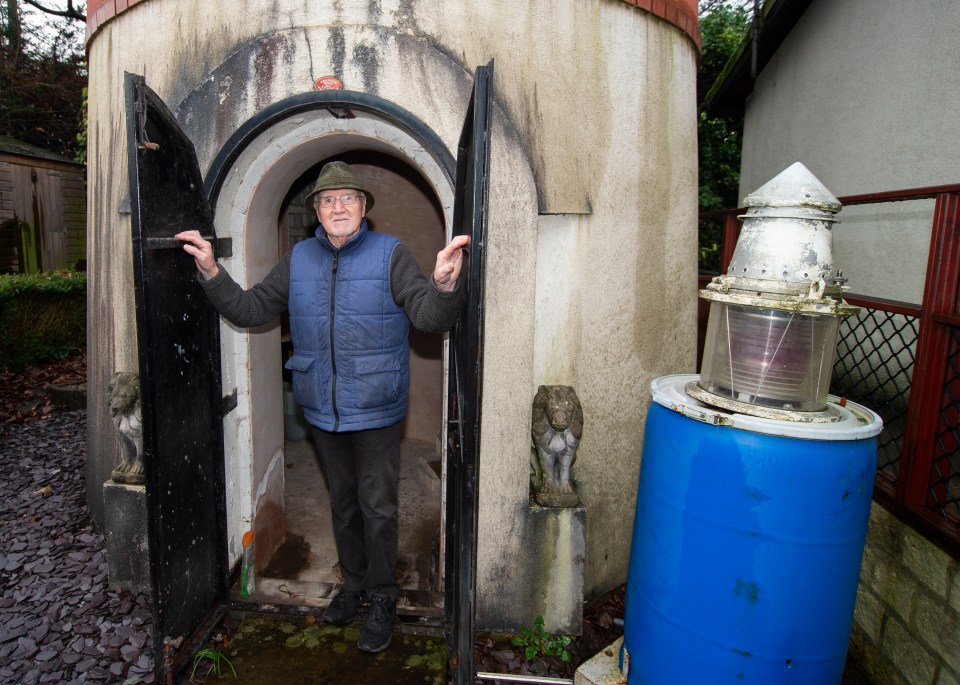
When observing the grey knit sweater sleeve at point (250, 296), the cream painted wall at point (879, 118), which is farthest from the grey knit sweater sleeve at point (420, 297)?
the cream painted wall at point (879, 118)

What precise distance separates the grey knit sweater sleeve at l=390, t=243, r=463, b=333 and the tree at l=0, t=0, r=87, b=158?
581 inches

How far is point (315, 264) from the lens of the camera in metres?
3.03

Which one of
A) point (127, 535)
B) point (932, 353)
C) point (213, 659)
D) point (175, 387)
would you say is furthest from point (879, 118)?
point (127, 535)

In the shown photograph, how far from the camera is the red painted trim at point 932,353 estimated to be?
2574 millimetres

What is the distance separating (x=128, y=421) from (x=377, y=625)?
1809mm

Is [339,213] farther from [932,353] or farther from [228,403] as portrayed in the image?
[932,353]

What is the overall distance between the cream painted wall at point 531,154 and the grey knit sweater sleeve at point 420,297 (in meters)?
0.44

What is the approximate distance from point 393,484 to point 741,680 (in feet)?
5.91

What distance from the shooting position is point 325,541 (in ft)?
14.2

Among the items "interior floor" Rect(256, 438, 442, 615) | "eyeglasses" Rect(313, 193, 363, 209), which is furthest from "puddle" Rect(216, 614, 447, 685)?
"eyeglasses" Rect(313, 193, 363, 209)

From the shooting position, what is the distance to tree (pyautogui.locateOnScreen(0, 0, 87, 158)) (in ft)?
46.4

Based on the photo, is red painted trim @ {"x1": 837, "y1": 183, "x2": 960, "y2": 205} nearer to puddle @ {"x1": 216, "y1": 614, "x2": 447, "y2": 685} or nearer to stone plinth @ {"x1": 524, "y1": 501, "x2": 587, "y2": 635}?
stone plinth @ {"x1": 524, "y1": 501, "x2": 587, "y2": 635}

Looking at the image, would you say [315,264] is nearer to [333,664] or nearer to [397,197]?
[333,664]

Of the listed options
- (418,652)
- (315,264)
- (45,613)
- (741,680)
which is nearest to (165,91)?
(315,264)
